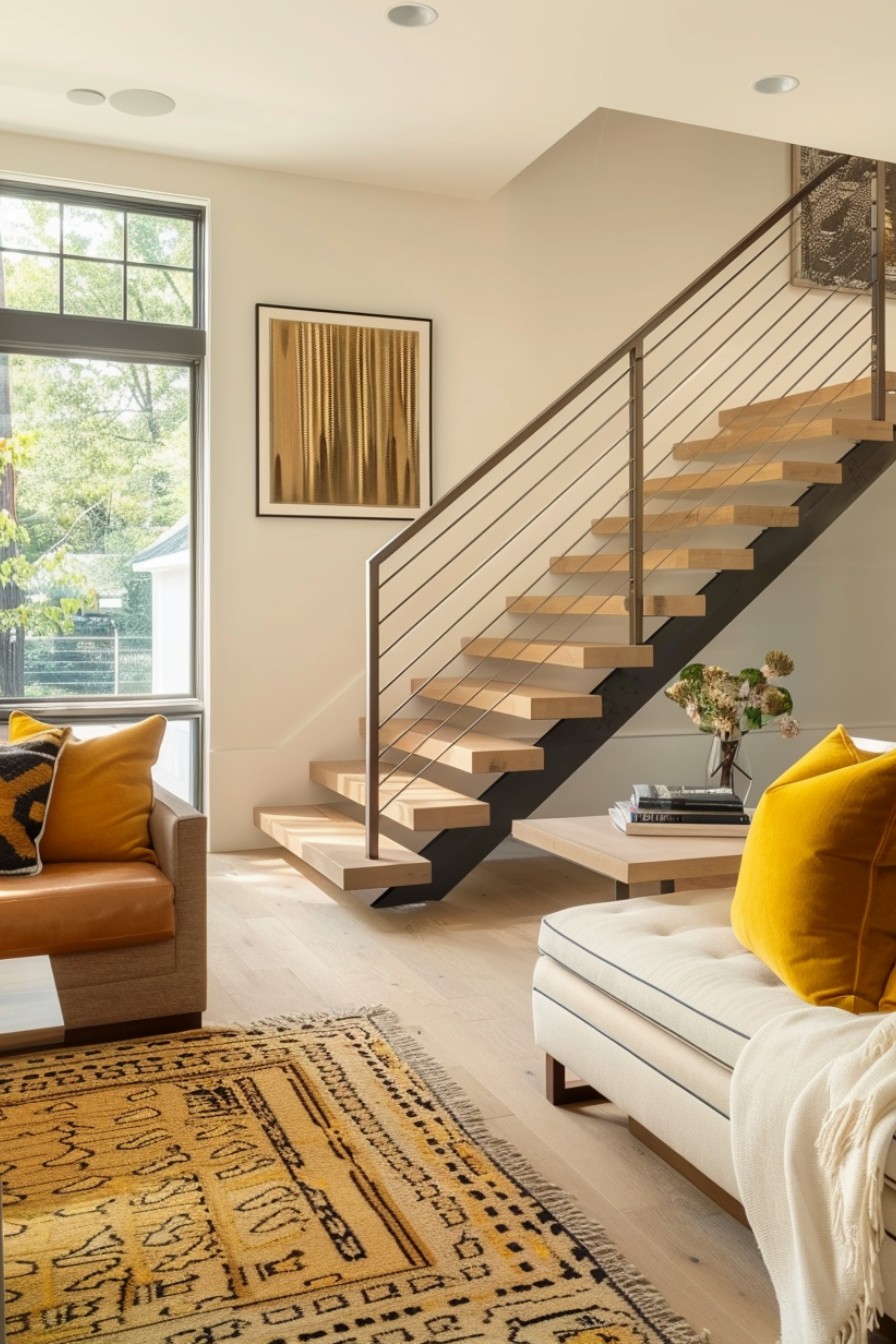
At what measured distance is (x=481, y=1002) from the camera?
329 centimetres

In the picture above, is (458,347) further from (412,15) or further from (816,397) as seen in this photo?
(412,15)

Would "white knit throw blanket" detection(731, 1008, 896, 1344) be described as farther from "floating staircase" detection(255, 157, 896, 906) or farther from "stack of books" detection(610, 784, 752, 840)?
"floating staircase" detection(255, 157, 896, 906)

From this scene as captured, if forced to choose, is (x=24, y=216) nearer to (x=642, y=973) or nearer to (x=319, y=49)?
(x=319, y=49)

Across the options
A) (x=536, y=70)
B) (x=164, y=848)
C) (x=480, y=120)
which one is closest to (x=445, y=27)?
(x=536, y=70)

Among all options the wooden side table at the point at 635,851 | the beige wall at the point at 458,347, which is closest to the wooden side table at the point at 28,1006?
the wooden side table at the point at 635,851

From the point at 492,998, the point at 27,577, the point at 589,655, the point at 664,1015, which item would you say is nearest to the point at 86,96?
the point at 27,577

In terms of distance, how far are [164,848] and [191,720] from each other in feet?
7.59

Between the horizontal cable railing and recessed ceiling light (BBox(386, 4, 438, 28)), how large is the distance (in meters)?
1.31

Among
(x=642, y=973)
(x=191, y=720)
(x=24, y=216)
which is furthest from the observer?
(x=191, y=720)

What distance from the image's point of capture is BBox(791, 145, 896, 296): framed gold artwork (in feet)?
20.5

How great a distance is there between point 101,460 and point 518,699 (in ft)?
7.10

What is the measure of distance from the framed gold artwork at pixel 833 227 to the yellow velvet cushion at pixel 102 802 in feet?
15.1

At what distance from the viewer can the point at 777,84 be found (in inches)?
169

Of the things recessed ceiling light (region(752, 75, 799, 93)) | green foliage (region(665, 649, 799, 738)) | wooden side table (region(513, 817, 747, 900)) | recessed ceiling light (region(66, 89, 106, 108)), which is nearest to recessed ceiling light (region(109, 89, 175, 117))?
recessed ceiling light (region(66, 89, 106, 108))
